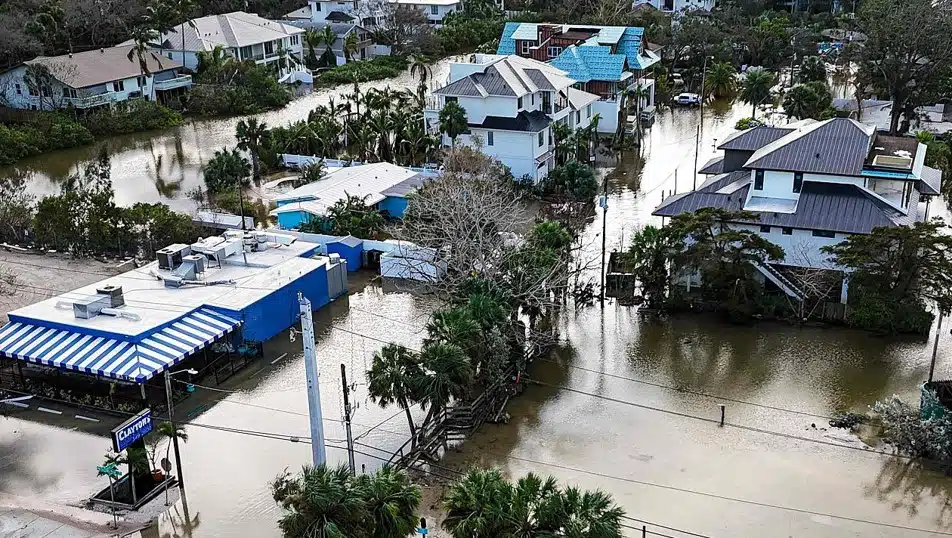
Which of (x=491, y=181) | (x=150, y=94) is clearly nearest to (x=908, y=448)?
(x=491, y=181)

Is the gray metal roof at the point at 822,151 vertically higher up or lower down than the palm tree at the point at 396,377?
higher up

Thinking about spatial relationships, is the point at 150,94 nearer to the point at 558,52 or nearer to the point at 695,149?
the point at 558,52

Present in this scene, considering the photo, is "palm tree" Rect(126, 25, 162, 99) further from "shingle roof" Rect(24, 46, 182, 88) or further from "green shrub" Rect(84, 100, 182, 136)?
"green shrub" Rect(84, 100, 182, 136)

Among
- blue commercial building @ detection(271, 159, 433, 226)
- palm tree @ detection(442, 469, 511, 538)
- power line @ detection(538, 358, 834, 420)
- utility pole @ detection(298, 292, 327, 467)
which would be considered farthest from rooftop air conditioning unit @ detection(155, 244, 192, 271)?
palm tree @ detection(442, 469, 511, 538)

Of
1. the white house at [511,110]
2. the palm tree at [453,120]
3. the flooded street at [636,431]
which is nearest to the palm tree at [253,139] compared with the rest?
the white house at [511,110]

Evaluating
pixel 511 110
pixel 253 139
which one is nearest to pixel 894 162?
pixel 511 110

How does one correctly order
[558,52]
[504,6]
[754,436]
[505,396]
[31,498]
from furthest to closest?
[504,6] → [558,52] → [505,396] → [754,436] → [31,498]

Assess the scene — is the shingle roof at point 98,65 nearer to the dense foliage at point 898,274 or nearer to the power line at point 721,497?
the power line at point 721,497
